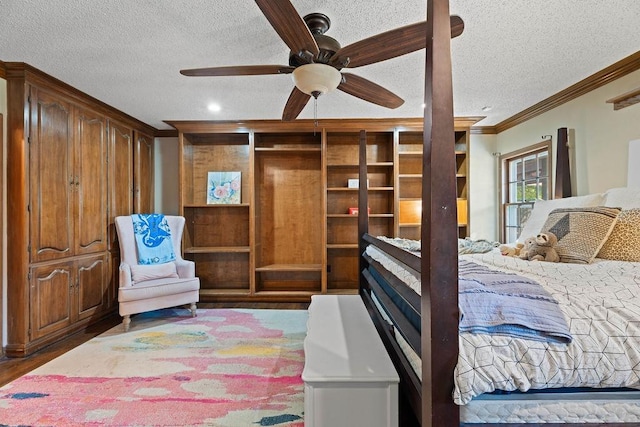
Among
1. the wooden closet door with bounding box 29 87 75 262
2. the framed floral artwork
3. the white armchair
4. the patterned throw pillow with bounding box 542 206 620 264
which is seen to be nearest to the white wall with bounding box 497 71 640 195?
the patterned throw pillow with bounding box 542 206 620 264

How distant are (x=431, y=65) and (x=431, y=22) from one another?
145 millimetres

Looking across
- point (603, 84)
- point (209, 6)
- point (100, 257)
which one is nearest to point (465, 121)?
point (603, 84)

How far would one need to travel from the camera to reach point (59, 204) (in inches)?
128

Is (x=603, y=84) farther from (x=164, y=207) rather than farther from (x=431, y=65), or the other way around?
(x=164, y=207)

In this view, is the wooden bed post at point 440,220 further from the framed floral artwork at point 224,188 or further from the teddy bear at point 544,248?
the framed floral artwork at point 224,188

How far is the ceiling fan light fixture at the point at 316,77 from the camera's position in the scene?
196cm

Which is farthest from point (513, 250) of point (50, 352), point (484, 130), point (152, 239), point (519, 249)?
point (50, 352)

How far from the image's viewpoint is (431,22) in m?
1.11

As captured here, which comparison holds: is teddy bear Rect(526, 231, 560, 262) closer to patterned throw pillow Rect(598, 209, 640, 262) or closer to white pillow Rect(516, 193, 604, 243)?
patterned throw pillow Rect(598, 209, 640, 262)

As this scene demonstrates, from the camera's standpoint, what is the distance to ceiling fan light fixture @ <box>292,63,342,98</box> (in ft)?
6.44

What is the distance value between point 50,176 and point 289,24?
9.33 feet

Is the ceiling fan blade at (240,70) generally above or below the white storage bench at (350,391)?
above

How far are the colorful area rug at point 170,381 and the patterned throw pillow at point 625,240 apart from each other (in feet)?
6.84

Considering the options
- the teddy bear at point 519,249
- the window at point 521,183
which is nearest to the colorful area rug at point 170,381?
the teddy bear at point 519,249
